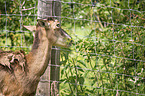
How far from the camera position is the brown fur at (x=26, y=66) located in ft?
9.60

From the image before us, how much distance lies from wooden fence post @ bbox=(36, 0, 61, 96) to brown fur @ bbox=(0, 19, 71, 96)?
0.10m

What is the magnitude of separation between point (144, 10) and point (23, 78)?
2.51 meters

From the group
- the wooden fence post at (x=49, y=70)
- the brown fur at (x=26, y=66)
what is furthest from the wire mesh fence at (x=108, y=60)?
the brown fur at (x=26, y=66)

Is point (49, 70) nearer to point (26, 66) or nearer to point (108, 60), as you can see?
point (26, 66)

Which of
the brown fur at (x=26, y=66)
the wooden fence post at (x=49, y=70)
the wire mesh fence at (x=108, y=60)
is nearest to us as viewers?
the brown fur at (x=26, y=66)

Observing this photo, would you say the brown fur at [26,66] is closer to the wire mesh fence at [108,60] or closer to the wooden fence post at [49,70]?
the wooden fence post at [49,70]

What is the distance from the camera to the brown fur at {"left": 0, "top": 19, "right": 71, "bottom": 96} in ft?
9.60

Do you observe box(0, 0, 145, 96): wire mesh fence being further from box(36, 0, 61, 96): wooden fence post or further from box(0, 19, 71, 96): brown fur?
box(0, 19, 71, 96): brown fur

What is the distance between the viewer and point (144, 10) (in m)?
4.11

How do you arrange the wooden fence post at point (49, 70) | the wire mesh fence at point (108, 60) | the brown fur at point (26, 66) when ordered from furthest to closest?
the wire mesh fence at point (108, 60)
the wooden fence post at point (49, 70)
the brown fur at point (26, 66)

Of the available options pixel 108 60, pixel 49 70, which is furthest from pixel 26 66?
pixel 108 60

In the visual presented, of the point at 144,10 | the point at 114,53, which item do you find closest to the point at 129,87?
the point at 114,53

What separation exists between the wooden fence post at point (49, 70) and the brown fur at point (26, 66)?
0.10 metres

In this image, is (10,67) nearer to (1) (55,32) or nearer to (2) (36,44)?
(2) (36,44)
